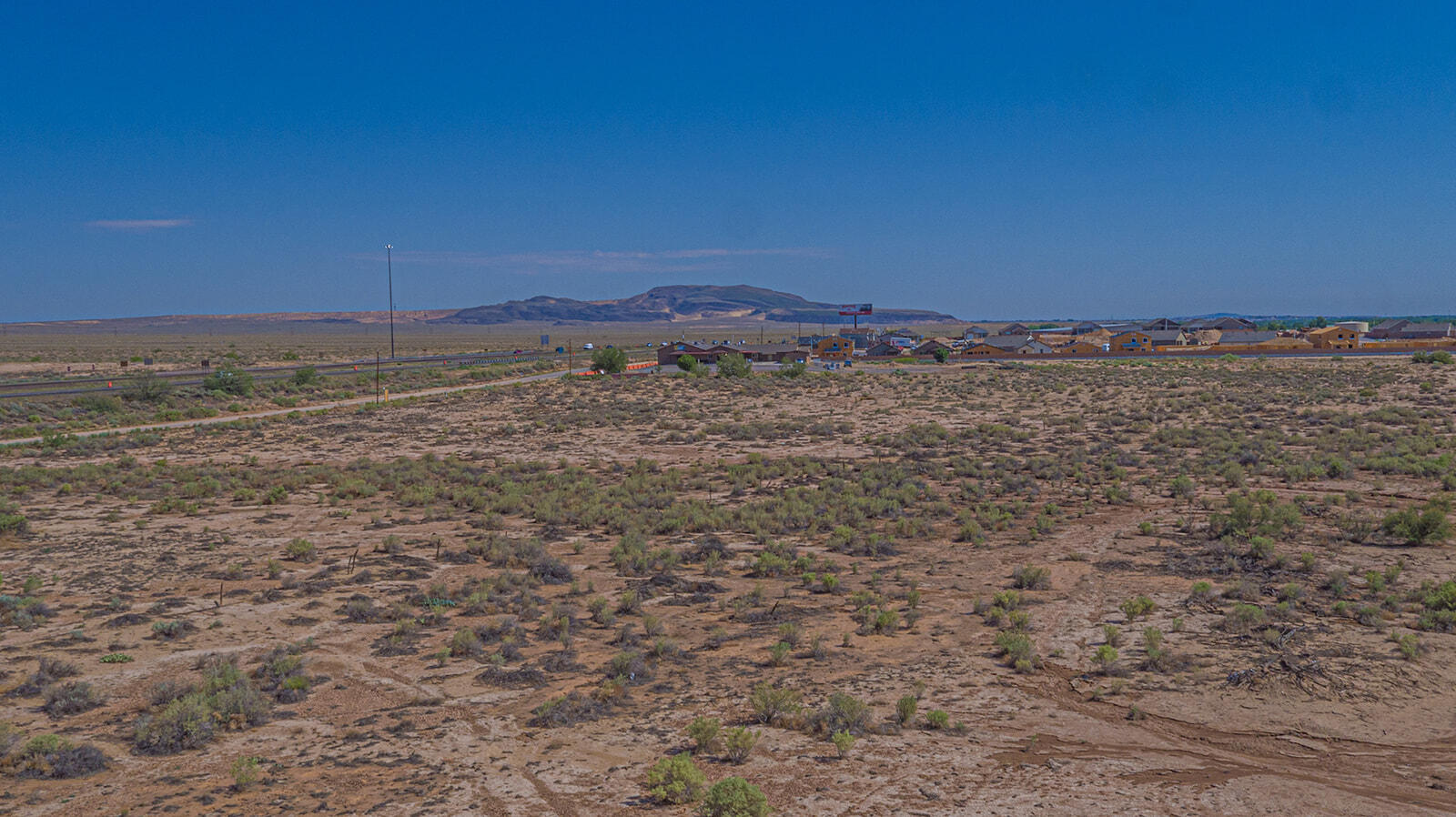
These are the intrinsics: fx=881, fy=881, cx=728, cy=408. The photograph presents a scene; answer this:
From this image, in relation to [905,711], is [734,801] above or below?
above

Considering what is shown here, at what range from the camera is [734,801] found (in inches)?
324

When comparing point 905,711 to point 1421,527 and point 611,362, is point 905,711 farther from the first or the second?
point 611,362

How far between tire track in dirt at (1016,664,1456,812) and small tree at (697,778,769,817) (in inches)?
163

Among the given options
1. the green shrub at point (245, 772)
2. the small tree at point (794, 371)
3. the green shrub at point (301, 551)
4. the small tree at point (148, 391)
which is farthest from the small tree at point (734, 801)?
the small tree at point (794, 371)

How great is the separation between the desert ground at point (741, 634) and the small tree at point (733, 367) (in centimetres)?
3931

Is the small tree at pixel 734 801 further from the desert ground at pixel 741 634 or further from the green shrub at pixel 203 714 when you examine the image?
the green shrub at pixel 203 714

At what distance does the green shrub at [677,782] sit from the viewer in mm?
8727

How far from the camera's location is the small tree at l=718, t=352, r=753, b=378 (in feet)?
230

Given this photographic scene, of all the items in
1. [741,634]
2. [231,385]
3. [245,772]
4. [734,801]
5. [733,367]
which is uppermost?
[733,367]

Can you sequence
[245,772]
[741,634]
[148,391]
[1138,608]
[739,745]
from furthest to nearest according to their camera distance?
[148,391], [1138,608], [741,634], [739,745], [245,772]

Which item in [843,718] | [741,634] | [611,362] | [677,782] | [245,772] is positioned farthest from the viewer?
[611,362]

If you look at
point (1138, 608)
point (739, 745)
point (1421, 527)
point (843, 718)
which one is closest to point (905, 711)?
point (843, 718)

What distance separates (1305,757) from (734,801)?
6.42m

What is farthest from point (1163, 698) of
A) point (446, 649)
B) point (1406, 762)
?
point (446, 649)
